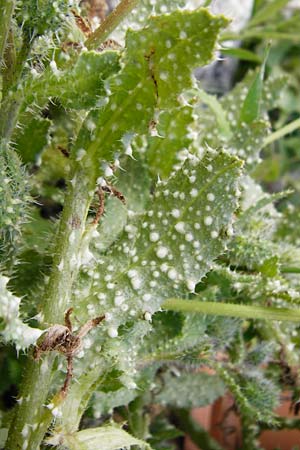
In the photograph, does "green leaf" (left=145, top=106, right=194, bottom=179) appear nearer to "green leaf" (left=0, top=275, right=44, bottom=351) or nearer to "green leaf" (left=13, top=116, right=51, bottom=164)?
"green leaf" (left=13, top=116, right=51, bottom=164)

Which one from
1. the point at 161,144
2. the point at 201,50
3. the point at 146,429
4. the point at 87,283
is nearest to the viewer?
the point at 201,50

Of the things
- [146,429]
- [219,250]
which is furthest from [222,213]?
[146,429]

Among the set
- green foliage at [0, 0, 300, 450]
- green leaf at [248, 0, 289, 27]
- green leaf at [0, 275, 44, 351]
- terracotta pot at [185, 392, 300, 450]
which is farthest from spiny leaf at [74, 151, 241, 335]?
green leaf at [248, 0, 289, 27]

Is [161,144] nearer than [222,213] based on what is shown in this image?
No

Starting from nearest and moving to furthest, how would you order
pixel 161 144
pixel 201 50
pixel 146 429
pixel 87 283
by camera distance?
pixel 201 50 → pixel 87 283 → pixel 161 144 → pixel 146 429

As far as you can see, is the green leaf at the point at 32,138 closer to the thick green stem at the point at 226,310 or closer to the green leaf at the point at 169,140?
the green leaf at the point at 169,140

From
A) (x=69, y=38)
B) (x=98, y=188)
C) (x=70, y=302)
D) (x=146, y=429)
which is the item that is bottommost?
(x=146, y=429)

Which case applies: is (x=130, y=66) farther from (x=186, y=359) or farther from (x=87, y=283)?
(x=186, y=359)
